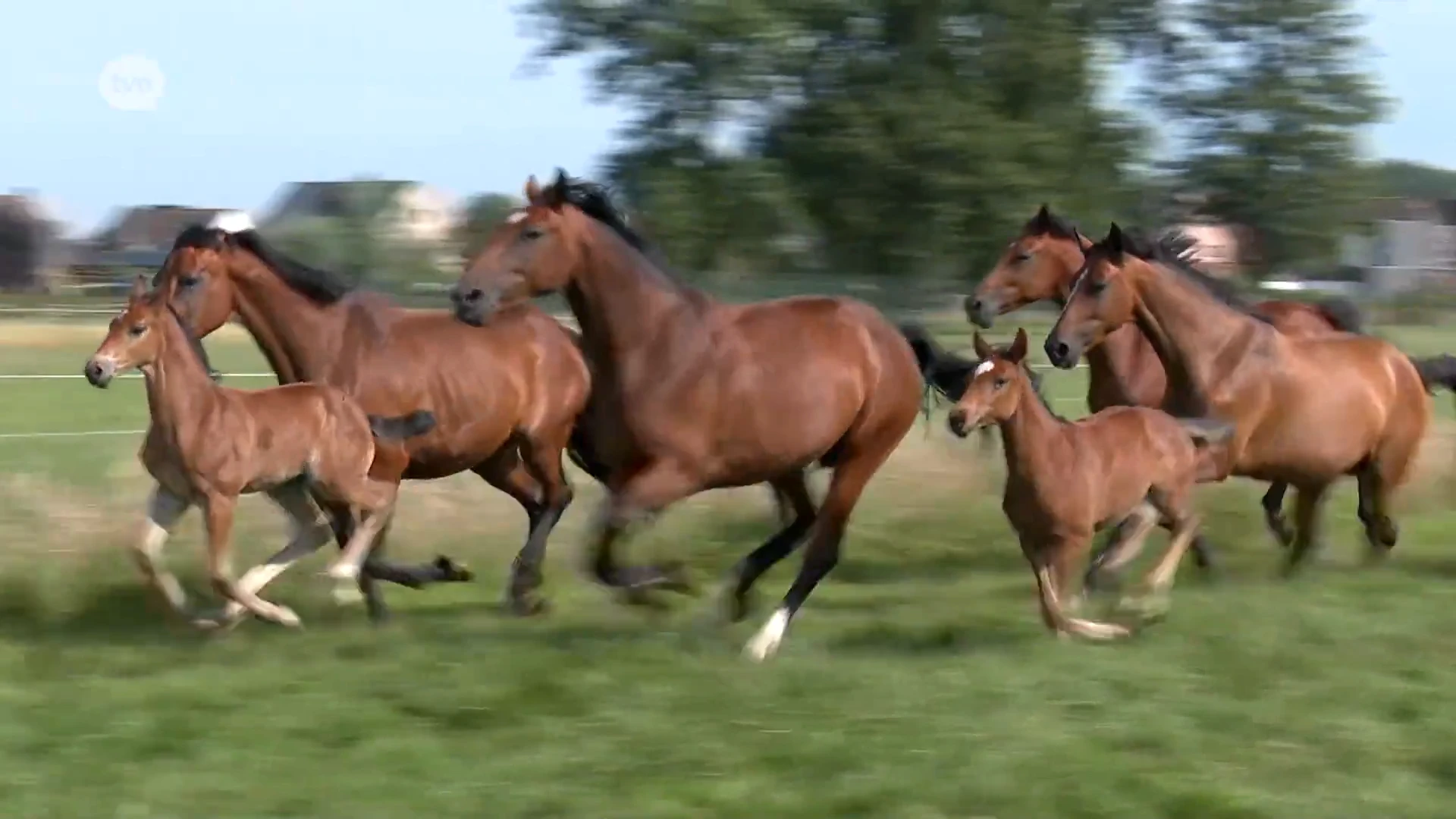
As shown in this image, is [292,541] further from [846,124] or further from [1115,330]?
[846,124]

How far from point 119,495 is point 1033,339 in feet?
35.4

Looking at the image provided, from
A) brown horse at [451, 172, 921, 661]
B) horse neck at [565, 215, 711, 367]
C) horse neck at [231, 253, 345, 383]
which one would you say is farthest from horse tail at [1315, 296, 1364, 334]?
horse neck at [231, 253, 345, 383]

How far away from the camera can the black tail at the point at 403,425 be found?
7852 mm

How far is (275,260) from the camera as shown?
7.88 meters

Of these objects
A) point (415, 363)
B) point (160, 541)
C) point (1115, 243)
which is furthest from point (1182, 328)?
point (160, 541)

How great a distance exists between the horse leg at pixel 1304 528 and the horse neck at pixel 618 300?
380cm

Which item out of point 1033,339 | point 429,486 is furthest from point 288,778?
point 1033,339

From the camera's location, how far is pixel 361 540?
7.54 meters

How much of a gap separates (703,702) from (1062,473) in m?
2.16

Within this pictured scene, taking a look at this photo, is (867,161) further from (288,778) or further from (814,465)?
(288,778)

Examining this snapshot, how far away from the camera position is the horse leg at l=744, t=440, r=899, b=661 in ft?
25.3

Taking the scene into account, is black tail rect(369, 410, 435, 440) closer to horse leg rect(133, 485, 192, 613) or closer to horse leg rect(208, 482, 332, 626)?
horse leg rect(208, 482, 332, 626)

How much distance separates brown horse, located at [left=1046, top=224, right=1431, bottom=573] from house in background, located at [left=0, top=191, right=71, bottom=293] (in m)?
48.8

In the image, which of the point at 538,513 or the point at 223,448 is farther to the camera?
the point at 538,513
